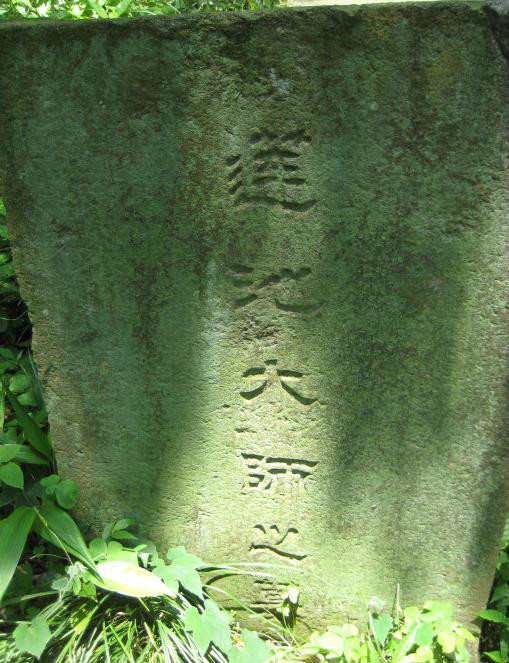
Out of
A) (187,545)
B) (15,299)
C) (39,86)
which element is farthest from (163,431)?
(15,299)

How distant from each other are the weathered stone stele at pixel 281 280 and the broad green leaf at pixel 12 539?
0.18 metres

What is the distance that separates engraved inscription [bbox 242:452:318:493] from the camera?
1.55 metres

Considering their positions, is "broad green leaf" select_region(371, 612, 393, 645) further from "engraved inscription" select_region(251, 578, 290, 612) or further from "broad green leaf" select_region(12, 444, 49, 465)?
"broad green leaf" select_region(12, 444, 49, 465)

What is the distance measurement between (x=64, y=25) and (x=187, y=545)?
1.28m

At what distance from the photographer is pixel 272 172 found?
1.31 metres

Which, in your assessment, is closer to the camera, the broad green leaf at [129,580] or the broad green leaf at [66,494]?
the broad green leaf at [129,580]

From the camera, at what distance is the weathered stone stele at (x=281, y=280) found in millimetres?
1216

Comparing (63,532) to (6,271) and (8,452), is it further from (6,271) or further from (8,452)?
(6,271)

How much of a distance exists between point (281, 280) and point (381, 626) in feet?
2.96

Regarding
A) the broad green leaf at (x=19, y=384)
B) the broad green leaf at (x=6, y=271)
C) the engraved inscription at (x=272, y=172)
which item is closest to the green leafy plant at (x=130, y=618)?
the broad green leaf at (x=19, y=384)

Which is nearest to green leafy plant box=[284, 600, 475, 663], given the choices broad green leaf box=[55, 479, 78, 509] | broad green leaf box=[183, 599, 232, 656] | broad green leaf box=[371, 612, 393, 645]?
broad green leaf box=[371, 612, 393, 645]

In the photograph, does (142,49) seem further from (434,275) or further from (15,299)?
A: (15,299)

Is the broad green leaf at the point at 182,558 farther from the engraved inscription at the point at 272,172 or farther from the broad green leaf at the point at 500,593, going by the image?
the engraved inscription at the point at 272,172

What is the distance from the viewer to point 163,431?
1.55 meters
